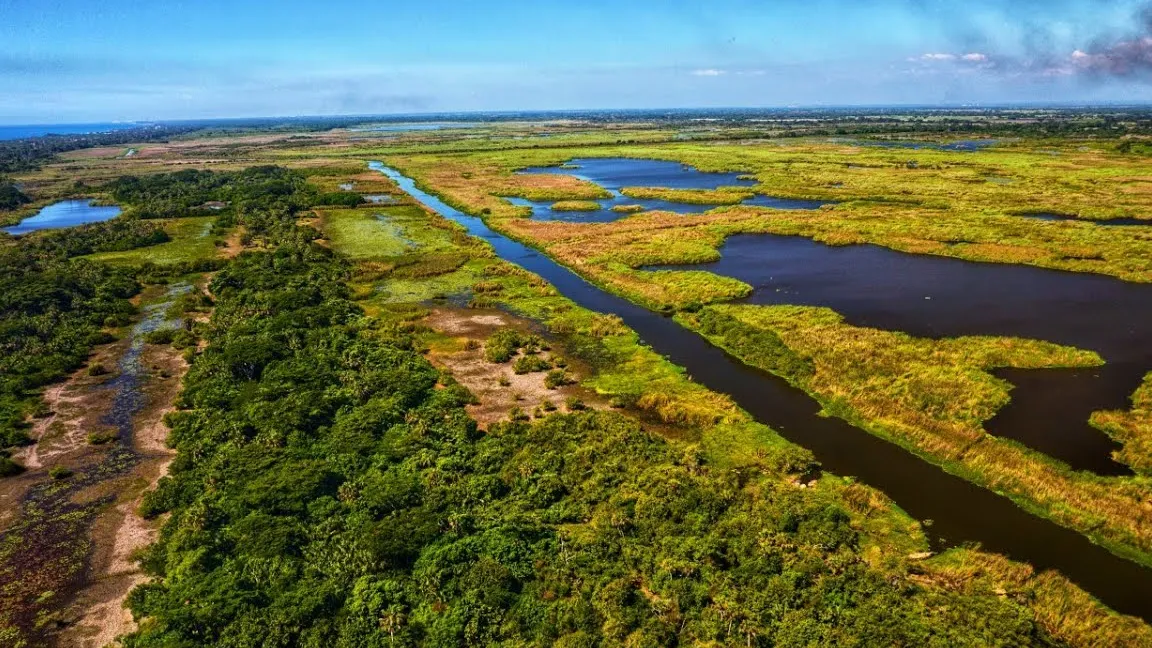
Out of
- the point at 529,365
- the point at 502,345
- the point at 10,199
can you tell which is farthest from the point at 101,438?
the point at 10,199

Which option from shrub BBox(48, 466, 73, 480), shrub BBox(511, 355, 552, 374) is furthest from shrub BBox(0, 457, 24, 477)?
shrub BBox(511, 355, 552, 374)

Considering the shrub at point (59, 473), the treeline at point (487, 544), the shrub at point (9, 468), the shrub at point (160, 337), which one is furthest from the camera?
the shrub at point (160, 337)

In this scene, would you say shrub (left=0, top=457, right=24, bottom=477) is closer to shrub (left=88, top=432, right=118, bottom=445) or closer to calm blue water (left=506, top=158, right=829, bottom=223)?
shrub (left=88, top=432, right=118, bottom=445)

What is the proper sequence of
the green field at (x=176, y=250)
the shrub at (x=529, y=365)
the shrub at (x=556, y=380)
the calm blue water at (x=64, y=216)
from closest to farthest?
the shrub at (x=556, y=380) < the shrub at (x=529, y=365) < the green field at (x=176, y=250) < the calm blue water at (x=64, y=216)

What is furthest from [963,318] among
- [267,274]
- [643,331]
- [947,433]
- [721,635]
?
[267,274]

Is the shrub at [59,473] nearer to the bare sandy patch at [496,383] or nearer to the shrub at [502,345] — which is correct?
the bare sandy patch at [496,383]

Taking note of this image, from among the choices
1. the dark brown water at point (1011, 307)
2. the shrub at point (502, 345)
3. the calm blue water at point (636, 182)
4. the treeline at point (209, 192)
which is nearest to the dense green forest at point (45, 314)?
the shrub at point (502, 345)
